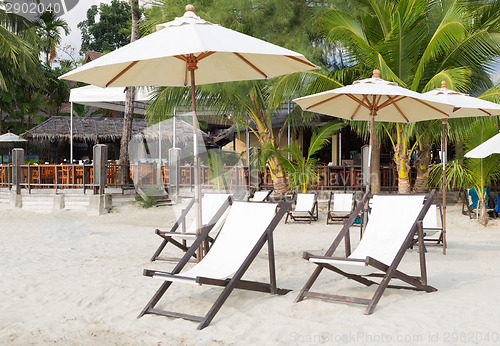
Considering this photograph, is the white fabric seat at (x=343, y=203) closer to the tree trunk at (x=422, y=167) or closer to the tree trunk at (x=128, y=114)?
the tree trunk at (x=422, y=167)

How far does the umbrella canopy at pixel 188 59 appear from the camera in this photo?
14.2ft

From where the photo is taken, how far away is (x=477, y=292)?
16.0 feet

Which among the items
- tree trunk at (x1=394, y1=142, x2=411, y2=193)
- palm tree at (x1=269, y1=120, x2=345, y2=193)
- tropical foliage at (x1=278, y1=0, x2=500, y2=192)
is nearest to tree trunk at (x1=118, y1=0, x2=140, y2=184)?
palm tree at (x1=269, y1=120, x2=345, y2=193)

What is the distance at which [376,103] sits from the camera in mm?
6941

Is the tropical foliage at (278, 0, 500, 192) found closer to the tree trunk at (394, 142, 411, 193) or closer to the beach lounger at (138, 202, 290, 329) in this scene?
the tree trunk at (394, 142, 411, 193)

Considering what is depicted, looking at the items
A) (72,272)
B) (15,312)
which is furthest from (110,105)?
(15,312)

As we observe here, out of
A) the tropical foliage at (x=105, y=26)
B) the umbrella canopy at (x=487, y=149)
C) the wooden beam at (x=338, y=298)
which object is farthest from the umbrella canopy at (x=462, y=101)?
the tropical foliage at (x=105, y=26)

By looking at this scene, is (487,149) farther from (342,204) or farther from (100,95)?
(100,95)

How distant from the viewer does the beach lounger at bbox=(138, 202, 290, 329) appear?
4.25 metres

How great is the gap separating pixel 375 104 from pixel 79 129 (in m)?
19.6

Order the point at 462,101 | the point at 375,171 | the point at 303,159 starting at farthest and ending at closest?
the point at 375,171 → the point at 303,159 → the point at 462,101

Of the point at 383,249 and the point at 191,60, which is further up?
the point at 191,60

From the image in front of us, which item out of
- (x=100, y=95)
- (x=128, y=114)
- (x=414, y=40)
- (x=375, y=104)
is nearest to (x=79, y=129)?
(x=100, y=95)

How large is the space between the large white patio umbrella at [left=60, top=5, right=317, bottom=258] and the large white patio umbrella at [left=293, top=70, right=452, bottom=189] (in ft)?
3.55
